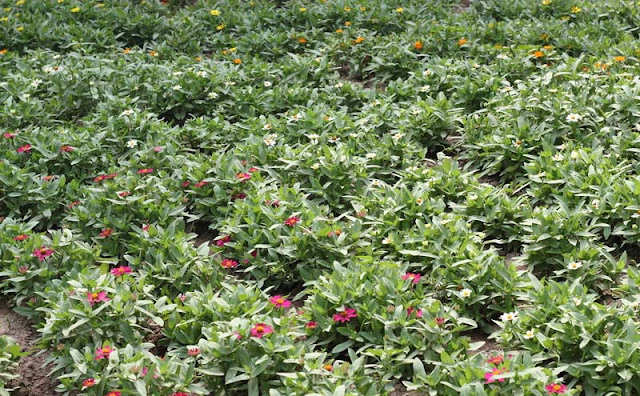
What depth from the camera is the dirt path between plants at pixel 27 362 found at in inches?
129

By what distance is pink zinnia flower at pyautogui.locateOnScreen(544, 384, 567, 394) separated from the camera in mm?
2783

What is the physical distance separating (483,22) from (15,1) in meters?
4.07

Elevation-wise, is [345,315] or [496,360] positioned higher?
[496,360]

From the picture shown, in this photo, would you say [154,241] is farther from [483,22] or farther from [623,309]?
[483,22]

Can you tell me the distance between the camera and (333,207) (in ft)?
13.6

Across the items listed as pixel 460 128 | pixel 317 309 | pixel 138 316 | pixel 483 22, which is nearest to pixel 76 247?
Answer: pixel 138 316

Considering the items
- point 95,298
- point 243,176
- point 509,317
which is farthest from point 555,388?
point 243,176

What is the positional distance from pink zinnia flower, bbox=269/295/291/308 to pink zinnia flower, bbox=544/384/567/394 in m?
1.10

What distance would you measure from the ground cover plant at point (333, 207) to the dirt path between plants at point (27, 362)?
0.02 meters

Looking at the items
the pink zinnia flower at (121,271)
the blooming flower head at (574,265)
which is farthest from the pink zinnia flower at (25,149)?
the blooming flower head at (574,265)

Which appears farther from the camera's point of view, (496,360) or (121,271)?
(121,271)

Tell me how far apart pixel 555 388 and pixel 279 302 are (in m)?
1.14

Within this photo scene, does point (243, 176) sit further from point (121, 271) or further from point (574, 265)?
point (574, 265)

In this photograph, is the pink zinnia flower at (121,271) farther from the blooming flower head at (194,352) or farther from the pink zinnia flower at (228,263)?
the blooming flower head at (194,352)
